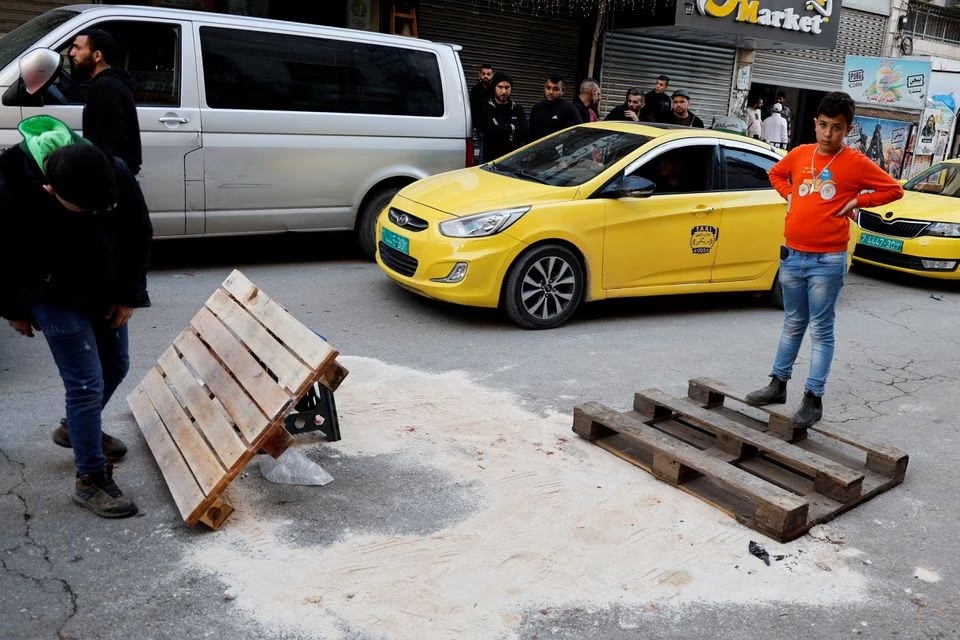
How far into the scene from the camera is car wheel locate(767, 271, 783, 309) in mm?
7770

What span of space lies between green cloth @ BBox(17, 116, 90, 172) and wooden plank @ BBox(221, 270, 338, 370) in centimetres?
109

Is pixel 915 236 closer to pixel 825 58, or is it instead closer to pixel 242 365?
pixel 242 365

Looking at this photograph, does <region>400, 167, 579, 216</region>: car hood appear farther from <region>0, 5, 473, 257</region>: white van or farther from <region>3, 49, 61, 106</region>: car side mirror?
<region>3, 49, 61, 106</region>: car side mirror

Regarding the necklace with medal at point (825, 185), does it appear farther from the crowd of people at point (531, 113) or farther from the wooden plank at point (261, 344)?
the crowd of people at point (531, 113)

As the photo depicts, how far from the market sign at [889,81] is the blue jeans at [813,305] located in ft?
42.1

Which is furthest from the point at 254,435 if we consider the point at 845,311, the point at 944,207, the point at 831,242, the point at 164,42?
the point at 944,207

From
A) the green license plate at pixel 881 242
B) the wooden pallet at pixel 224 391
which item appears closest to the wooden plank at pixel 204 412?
the wooden pallet at pixel 224 391

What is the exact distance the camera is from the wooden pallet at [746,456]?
148 inches

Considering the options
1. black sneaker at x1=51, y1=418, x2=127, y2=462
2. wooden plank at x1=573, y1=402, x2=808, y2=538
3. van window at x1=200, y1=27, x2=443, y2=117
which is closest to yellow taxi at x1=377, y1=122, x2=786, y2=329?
van window at x1=200, y1=27, x2=443, y2=117

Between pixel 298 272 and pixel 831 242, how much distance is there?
16.3 ft

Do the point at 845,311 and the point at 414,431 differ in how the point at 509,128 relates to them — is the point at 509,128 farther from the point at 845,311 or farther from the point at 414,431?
the point at 414,431

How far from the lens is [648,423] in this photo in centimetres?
478

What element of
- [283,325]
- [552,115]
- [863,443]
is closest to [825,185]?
[863,443]

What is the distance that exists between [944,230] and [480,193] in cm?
582
